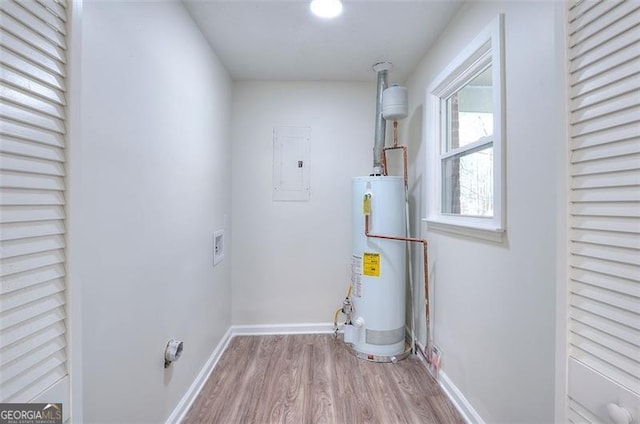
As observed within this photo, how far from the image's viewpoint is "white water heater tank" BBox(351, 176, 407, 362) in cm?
212

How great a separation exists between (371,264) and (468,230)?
80 centimetres

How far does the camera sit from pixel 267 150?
2643mm

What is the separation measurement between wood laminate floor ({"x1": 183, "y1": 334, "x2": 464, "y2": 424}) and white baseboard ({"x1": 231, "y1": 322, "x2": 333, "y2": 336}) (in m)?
0.26

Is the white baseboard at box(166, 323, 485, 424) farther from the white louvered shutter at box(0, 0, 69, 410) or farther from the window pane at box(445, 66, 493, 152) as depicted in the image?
the window pane at box(445, 66, 493, 152)

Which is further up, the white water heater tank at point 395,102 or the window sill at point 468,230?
the white water heater tank at point 395,102

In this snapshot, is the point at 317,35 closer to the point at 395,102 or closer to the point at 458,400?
the point at 395,102

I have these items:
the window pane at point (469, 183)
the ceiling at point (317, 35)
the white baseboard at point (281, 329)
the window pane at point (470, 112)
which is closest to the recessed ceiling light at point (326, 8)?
the ceiling at point (317, 35)

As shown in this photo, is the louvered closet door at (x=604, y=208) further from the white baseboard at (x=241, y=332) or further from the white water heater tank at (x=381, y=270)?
the white baseboard at (x=241, y=332)

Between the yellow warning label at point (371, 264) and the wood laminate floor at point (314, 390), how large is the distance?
2.32ft

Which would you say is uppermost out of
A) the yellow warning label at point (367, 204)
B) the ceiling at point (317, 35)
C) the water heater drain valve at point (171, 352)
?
the ceiling at point (317, 35)

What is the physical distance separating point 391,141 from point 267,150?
122 cm

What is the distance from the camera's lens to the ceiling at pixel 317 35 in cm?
164

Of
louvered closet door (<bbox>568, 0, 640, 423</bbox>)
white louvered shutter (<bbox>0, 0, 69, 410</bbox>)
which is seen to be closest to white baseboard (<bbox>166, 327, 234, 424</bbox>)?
white louvered shutter (<bbox>0, 0, 69, 410</bbox>)

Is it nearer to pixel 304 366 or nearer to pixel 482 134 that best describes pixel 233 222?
pixel 304 366
